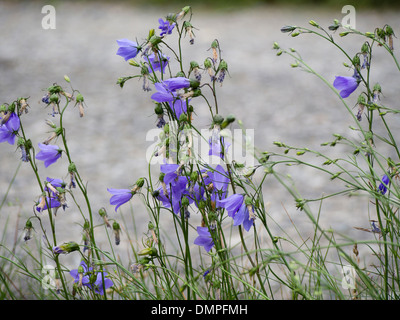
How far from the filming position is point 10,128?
65.9 inches

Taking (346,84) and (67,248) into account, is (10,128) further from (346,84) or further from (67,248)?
(346,84)

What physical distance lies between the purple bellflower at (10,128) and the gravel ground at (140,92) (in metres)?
1.45

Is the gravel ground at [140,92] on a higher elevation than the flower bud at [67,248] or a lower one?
higher

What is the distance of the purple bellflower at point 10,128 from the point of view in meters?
1.65

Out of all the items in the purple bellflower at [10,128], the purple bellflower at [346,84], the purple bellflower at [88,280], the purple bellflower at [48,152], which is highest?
the purple bellflower at [346,84]

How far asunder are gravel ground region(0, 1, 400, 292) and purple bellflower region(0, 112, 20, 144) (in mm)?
1451

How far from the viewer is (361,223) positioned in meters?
3.48

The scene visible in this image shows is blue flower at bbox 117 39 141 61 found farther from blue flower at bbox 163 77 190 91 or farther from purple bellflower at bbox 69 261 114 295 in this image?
purple bellflower at bbox 69 261 114 295

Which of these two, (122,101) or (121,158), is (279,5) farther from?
(121,158)

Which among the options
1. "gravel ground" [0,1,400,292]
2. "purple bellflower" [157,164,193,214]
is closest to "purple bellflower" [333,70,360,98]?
"purple bellflower" [157,164,193,214]

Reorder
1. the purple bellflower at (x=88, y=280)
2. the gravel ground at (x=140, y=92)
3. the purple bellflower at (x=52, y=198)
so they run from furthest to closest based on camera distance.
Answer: the gravel ground at (x=140, y=92) < the purple bellflower at (x=88, y=280) < the purple bellflower at (x=52, y=198)

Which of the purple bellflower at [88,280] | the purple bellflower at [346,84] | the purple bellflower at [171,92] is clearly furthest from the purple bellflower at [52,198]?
the purple bellflower at [346,84]

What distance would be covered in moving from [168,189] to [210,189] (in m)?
0.12

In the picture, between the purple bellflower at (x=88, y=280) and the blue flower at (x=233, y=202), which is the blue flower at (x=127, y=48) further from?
the purple bellflower at (x=88, y=280)
